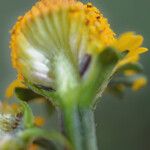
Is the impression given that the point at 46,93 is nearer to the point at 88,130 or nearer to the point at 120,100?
the point at 88,130

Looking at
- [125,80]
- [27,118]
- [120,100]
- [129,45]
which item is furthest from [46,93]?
[120,100]

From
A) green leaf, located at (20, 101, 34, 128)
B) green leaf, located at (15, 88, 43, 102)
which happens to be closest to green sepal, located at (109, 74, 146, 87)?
green leaf, located at (15, 88, 43, 102)

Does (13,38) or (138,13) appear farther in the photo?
(138,13)

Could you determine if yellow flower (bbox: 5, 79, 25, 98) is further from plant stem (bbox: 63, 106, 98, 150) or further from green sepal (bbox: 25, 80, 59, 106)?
plant stem (bbox: 63, 106, 98, 150)

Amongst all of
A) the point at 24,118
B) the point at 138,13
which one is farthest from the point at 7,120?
the point at 138,13

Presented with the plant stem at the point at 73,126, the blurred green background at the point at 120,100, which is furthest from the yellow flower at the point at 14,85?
the blurred green background at the point at 120,100

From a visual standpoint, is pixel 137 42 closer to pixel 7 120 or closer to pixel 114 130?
pixel 7 120
